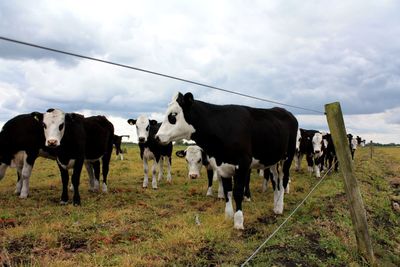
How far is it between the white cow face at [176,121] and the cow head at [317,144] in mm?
12969

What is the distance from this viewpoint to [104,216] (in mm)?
8555

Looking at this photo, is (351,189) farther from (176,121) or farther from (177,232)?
(176,121)

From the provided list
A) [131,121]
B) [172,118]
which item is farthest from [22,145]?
[172,118]

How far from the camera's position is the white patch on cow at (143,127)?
13.9 meters

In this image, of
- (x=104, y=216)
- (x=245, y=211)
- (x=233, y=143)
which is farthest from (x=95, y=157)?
(x=233, y=143)

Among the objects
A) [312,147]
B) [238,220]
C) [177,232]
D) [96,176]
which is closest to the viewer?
[177,232]

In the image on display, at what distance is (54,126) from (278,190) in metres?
5.91

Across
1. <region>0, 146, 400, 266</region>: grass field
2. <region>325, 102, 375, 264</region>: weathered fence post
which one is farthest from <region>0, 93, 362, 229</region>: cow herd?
<region>325, 102, 375, 264</region>: weathered fence post

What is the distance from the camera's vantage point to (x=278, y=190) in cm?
973

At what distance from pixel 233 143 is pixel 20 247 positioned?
13.6ft

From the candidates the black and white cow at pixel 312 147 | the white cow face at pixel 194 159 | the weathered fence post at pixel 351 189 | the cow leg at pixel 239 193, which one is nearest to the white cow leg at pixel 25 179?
the white cow face at pixel 194 159

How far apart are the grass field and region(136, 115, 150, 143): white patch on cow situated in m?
2.71

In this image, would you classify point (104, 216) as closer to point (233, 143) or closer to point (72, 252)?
point (72, 252)

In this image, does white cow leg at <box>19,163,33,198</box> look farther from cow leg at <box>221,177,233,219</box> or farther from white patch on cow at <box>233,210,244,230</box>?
white patch on cow at <box>233,210,244,230</box>
